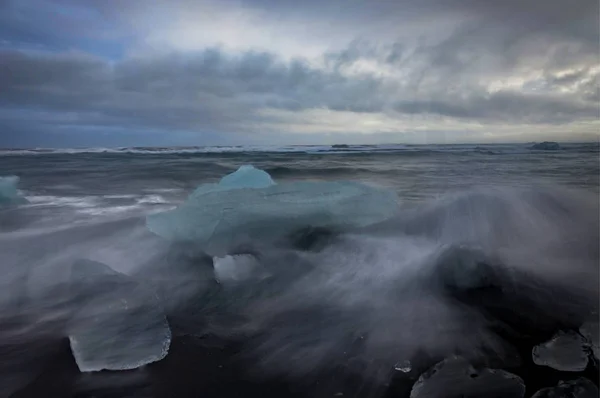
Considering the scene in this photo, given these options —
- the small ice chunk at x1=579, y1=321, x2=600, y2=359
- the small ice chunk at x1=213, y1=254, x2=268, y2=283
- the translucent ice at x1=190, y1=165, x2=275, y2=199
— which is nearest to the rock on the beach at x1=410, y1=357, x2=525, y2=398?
the small ice chunk at x1=579, y1=321, x2=600, y2=359

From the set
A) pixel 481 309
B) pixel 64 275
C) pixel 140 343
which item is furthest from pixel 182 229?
pixel 481 309

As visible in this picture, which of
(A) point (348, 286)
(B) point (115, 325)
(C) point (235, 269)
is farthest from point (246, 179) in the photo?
(B) point (115, 325)

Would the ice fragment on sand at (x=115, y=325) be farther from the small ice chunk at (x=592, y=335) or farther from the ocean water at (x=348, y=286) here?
the small ice chunk at (x=592, y=335)

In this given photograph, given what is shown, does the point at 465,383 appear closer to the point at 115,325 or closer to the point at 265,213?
the point at 115,325

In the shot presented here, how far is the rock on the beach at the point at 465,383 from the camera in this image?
186 cm

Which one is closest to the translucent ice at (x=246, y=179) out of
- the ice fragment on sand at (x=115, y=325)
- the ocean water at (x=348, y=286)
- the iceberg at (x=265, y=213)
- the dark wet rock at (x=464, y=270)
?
the iceberg at (x=265, y=213)

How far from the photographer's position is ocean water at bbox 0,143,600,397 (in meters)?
2.25

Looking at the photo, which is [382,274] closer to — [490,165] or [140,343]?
[140,343]

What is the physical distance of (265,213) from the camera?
149 inches

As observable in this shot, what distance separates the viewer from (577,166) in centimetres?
764

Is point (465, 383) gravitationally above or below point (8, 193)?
below

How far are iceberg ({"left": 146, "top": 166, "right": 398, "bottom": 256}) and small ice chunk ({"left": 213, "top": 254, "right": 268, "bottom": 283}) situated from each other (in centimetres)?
31

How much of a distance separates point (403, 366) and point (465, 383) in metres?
0.33

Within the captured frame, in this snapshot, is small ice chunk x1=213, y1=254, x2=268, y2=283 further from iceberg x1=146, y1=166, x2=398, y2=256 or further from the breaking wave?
iceberg x1=146, y1=166, x2=398, y2=256
